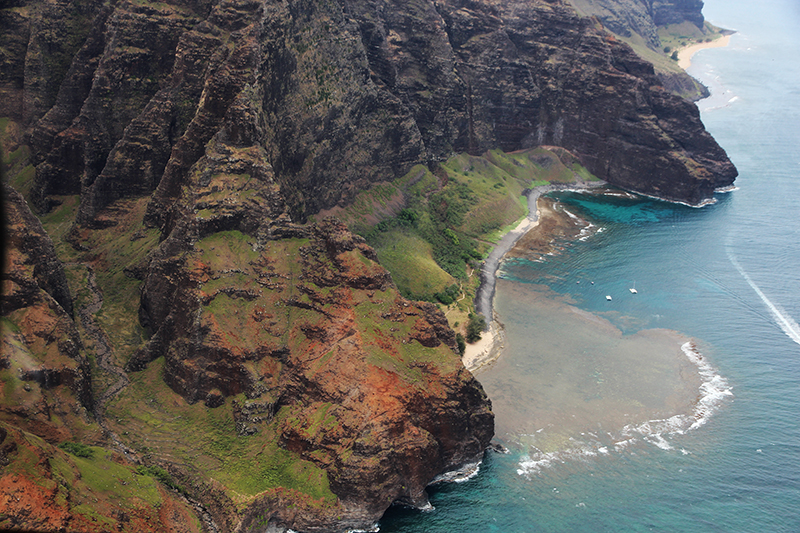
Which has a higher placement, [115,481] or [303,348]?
[303,348]

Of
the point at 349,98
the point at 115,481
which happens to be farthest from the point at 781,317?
the point at 115,481

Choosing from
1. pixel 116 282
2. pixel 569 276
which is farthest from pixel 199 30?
pixel 569 276

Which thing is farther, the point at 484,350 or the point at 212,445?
the point at 484,350

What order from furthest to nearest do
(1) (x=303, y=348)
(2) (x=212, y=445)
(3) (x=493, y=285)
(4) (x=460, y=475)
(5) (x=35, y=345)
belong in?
1. (3) (x=493, y=285)
2. (4) (x=460, y=475)
3. (1) (x=303, y=348)
4. (2) (x=212, y=445)
5. (5) (x=35, y=345)

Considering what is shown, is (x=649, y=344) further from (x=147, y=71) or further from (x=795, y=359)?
(x=147, y=71)

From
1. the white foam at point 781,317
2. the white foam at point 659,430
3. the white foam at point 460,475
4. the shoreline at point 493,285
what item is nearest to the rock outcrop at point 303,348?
the white foam at point 460,475

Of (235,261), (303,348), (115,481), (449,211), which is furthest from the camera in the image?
(449,211)

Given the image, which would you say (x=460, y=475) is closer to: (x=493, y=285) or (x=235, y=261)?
(x=235, y=261)
